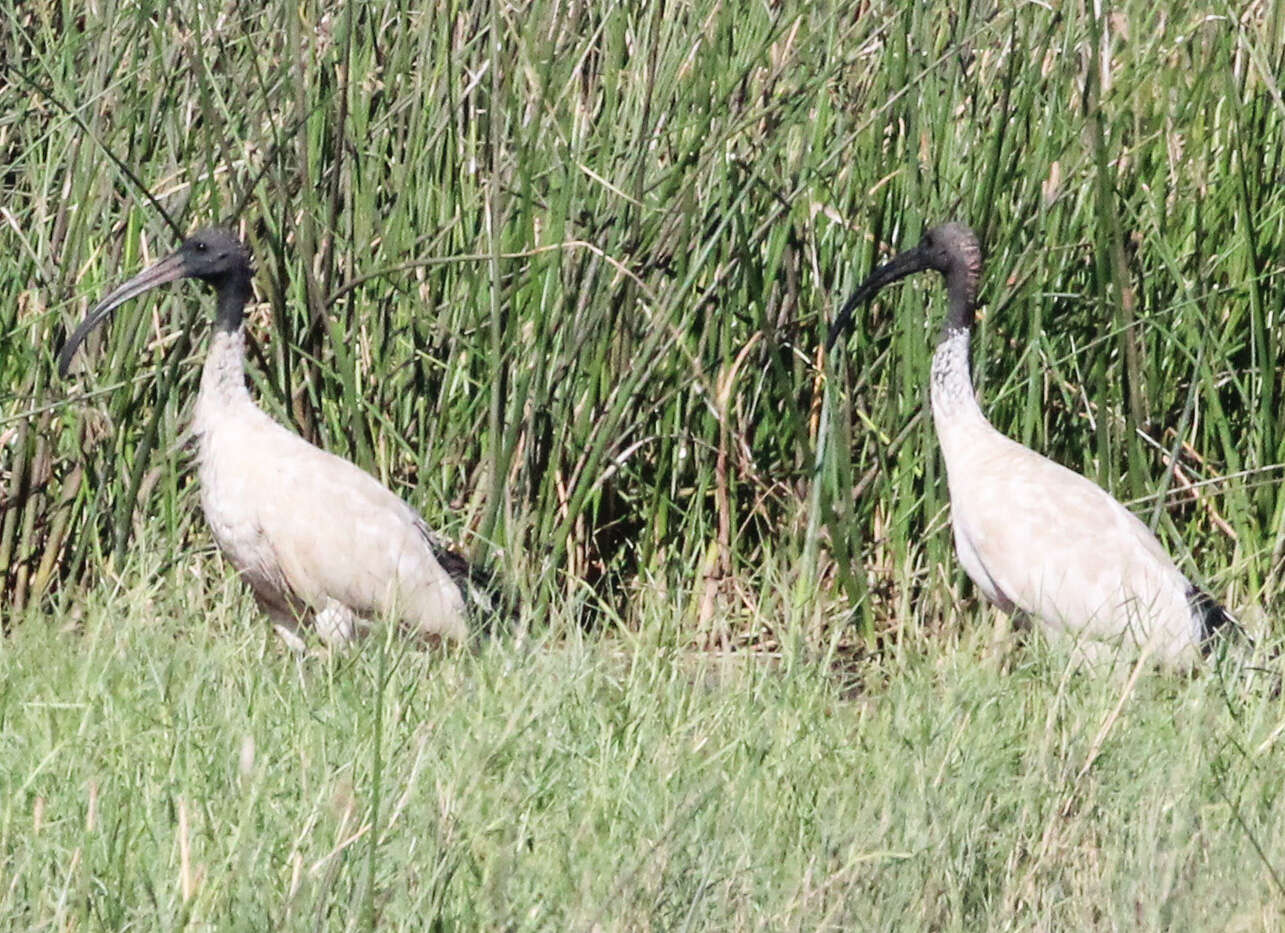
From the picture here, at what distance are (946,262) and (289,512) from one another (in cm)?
142

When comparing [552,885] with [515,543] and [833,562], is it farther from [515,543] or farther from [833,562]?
[833,562]

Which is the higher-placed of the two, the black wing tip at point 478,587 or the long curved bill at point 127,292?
the long curved bill at point 127,292

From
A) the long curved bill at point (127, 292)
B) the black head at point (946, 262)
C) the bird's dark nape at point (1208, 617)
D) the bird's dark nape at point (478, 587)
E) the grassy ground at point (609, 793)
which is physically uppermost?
the black head at point (946, 262)

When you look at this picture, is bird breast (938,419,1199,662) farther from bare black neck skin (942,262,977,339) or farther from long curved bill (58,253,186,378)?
long curved bill (58,253,186,378)

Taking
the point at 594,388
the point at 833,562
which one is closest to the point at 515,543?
the point at 594,388

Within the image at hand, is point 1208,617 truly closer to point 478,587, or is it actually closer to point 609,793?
point 478,587

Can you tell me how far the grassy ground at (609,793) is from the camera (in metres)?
2.41

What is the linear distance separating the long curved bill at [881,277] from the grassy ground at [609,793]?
0.84 meters

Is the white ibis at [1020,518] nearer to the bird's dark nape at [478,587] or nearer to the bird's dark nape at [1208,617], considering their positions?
the bird's dark nape at [1208,617]

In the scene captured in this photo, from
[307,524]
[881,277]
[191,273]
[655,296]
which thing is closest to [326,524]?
[307,524]

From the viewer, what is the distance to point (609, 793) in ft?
9.32

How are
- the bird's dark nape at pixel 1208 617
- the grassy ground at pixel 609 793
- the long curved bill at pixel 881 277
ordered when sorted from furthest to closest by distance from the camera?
the long curved bill at pixel 881 277 → the bird's dark nape at pixel 1208 617 → the grassy ground at pixel 609 793

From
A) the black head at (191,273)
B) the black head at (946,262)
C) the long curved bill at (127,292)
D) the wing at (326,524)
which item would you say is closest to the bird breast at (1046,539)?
the black head at (946,262)

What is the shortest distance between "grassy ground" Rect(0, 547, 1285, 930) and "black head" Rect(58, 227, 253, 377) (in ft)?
2.31
